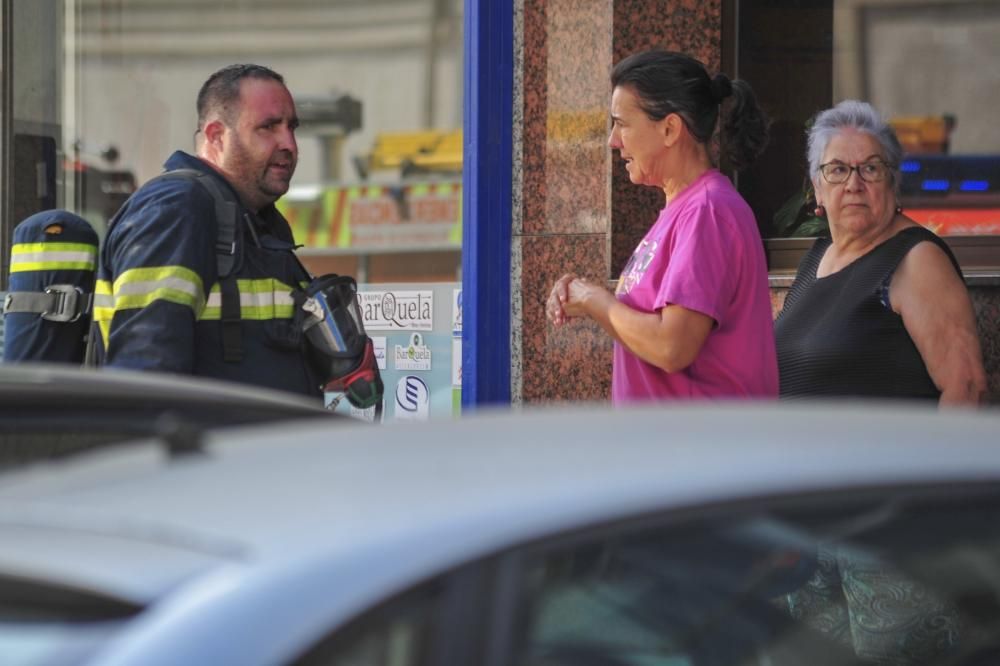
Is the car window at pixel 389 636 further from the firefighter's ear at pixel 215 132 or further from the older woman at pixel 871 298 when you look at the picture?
the firefighter's ear at pixel 215 132

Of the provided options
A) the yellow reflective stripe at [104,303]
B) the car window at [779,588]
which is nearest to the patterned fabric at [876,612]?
the car window at [779,588]

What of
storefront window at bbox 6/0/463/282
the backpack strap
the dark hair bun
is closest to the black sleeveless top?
the dark hair bun

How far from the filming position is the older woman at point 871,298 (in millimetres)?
3990

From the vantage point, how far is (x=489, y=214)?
609 centimetres

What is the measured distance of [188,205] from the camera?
3775 millimetres

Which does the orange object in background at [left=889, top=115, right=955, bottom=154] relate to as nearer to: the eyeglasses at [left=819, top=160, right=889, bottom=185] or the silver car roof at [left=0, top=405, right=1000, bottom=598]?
the eyeglasses at [left=819, top=160, right=889, bottom=185]

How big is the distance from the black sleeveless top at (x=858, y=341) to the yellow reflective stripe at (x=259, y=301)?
1.30 meters

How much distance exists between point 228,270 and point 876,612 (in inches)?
98.2

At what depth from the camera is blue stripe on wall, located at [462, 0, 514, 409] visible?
6.05 metres

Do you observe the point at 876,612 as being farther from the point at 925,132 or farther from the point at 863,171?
the point at 925,132

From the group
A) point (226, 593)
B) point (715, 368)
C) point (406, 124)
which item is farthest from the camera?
point (406, 124)

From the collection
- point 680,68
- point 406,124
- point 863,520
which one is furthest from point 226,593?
point 406,124

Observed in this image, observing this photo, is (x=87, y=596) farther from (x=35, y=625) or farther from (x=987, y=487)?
(x=987, y=487)

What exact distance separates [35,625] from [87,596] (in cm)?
5
